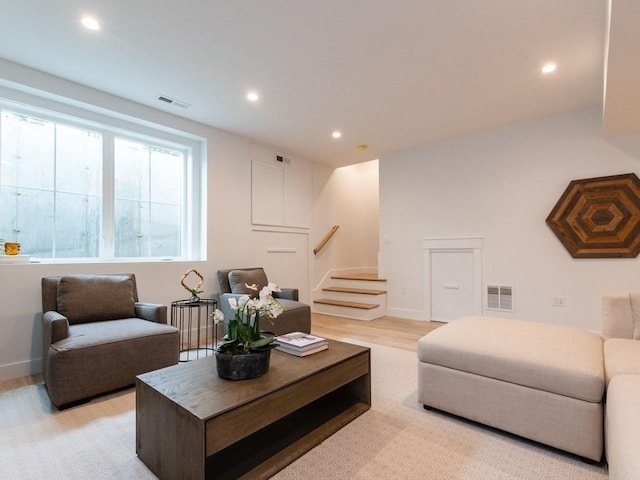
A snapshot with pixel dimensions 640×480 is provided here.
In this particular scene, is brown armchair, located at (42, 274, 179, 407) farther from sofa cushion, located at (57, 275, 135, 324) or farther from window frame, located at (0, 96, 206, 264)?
window frame, located at (0, 96, 206, 264)

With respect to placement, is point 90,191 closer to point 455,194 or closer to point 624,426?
point 624,426

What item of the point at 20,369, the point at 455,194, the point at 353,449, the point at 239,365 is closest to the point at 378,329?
the point at 455,194

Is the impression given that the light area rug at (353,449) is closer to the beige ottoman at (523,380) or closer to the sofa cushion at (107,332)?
the beige ottoman at (523,380)

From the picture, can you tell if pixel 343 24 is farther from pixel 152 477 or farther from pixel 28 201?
pixel 28 201

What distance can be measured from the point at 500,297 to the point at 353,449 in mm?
3284

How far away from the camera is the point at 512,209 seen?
4.09 metres

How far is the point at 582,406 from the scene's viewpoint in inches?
61.2

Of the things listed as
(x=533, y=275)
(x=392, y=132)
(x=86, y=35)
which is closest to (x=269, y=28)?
(x=86, y=35)

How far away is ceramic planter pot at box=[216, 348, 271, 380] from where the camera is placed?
158 cm

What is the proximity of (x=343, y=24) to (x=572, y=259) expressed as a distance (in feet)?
11.5

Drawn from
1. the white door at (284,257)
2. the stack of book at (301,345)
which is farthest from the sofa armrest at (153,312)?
the white door at (284,257)

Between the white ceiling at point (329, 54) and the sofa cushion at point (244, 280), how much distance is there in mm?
1830

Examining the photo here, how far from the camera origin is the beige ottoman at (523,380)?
1556 mm

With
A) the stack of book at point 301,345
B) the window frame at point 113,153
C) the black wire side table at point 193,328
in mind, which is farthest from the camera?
the black wire side table at point 193,328
